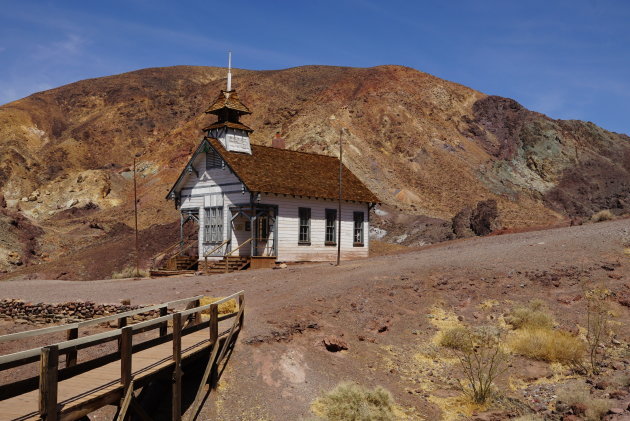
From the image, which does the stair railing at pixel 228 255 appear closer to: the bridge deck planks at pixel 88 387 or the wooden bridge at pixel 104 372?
the wooden bridge at pixel 104 372

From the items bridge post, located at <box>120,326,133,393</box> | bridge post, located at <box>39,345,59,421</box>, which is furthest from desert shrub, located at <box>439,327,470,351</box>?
bridge post, located at <box>39,345,59,421</box>

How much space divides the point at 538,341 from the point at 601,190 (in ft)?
198

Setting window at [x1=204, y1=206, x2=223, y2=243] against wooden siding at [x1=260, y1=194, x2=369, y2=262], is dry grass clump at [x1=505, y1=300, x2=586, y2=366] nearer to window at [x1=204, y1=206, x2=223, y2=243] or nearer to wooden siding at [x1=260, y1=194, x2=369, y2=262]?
wooden siding at [x1=260, y1=194, x2=369, y2=262]

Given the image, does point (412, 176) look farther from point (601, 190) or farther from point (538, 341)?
point (538, 341)

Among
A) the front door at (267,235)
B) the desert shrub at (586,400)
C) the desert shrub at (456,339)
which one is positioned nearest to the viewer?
the desert shrub at (586,400)

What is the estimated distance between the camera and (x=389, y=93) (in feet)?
244

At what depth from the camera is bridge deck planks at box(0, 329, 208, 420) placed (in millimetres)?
7484

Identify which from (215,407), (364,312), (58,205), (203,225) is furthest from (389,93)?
(215,407)

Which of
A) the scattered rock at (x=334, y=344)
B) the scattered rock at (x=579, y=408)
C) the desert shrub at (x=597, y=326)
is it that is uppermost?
the desert shrub at (x=597, y=326)

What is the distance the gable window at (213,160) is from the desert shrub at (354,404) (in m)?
17.5

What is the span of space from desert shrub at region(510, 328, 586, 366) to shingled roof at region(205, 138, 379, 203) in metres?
14.4

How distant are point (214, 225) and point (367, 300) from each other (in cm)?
1292

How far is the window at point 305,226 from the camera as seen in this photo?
91.7 ft

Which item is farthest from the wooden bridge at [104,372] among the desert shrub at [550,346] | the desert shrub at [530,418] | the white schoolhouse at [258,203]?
the white schoolhouse at [258,203]
